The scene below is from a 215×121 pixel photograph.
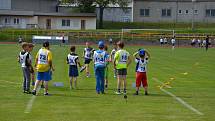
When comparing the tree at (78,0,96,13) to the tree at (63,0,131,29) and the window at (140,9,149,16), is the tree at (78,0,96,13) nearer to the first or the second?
the tree at (63,0,131,29)

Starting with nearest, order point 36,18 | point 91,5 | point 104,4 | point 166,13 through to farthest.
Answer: point 36,18 → point 104,4 → point 91,5 → point 166,13

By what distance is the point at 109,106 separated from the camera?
55.9 feet

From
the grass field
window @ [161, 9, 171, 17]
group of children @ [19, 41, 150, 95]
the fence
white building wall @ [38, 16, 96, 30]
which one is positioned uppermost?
window @ [161, 9, 171, 17]

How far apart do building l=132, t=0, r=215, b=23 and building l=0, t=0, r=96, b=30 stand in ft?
57.3

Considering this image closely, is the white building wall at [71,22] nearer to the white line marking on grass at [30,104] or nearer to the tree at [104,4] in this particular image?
the tree at [104,4]

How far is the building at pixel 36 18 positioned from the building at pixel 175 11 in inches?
687

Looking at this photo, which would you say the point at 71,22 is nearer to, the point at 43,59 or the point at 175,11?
the point at 175,11

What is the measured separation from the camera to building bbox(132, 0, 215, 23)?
11600 centimetres

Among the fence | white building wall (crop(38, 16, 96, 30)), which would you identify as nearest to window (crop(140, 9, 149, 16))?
white building wall (crop(38, 16, 96, 30))

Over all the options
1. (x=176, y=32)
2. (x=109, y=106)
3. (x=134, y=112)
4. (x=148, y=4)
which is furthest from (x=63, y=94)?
(x=148, y=4)

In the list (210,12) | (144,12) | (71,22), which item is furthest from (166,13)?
(71,22)

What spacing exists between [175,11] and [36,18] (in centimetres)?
3150

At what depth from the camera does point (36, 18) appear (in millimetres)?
100312

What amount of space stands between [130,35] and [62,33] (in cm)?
1037
